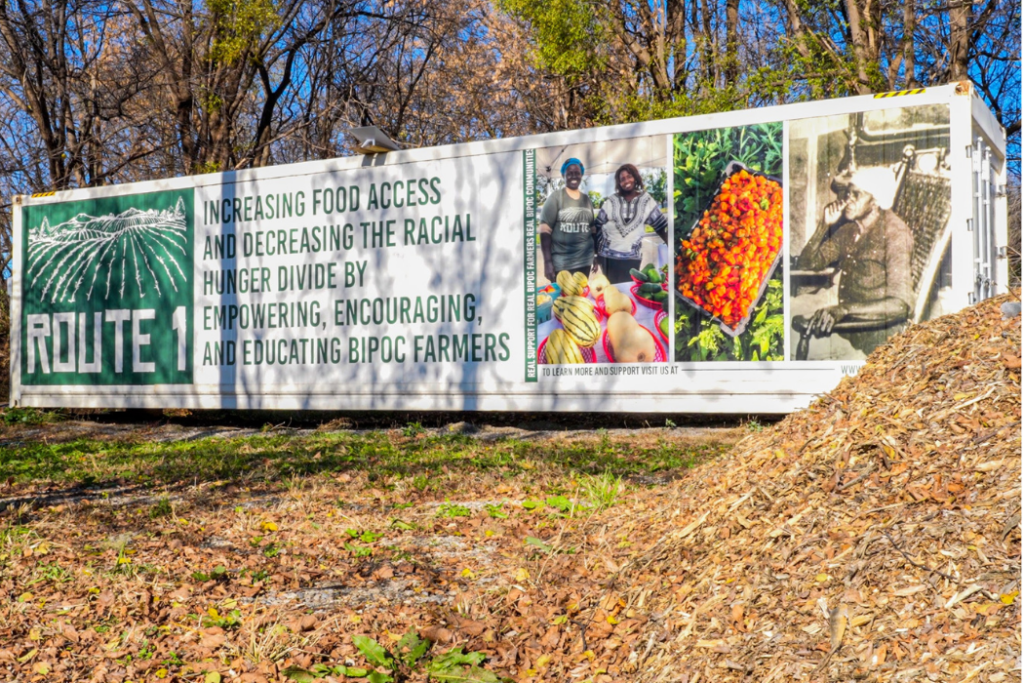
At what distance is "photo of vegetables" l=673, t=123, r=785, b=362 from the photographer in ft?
30.2

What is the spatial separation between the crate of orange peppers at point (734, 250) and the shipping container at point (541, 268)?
0.06 ft

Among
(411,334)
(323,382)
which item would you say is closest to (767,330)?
(411,334)

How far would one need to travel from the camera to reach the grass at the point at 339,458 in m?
7.19

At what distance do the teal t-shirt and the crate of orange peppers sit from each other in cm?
103

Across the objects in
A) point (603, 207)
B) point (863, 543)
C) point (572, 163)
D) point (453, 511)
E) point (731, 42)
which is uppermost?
point (731, 42)

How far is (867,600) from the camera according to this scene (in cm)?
309

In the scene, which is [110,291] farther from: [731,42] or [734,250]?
[731,42]

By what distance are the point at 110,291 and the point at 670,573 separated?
10539 millimetres

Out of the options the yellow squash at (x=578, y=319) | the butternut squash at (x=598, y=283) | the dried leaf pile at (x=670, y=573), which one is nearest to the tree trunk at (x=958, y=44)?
the butternut squash at (x=598, y=283)

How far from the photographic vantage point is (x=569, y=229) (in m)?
10.0

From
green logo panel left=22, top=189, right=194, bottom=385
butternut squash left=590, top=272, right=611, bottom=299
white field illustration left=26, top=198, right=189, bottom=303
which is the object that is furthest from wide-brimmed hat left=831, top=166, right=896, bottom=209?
white field illustration left=26, top=198, right=189, bottom=303

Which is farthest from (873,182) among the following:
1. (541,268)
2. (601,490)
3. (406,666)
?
(406,666)

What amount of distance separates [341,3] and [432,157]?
8.42m

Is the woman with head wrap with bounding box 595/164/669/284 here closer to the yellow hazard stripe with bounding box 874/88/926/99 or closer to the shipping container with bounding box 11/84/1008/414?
the shipping container with bounding box 11/84/1008/414
